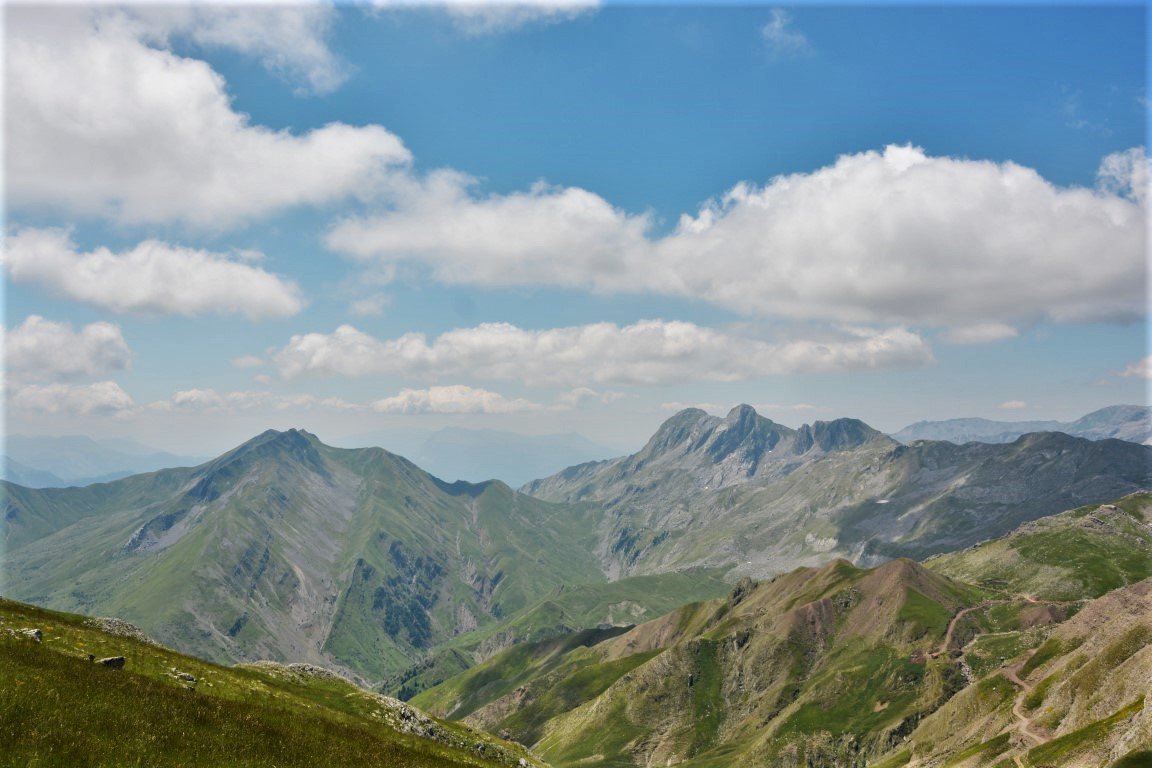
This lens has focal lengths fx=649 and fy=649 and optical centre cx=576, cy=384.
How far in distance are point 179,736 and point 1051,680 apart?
181095mm

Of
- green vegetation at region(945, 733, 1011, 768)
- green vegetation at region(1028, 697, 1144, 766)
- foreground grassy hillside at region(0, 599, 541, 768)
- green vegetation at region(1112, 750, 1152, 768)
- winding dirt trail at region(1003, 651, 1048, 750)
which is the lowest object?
green vegetation at region(945, 733, 1011, 768)

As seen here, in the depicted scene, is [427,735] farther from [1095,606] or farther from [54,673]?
[1095,606]

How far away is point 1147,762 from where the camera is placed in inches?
2758

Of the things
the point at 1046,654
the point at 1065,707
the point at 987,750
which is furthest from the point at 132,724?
the point at 1046,654

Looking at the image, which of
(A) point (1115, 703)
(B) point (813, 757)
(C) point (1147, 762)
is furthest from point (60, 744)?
(B) point (813, 757)

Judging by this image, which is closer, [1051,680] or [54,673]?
[54,673]

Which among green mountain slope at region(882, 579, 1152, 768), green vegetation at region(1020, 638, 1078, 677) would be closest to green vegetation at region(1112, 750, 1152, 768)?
green mountain slope at region(882, 579, 1152, 768)

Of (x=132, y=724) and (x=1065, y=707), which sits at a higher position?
(x=132, y=724)

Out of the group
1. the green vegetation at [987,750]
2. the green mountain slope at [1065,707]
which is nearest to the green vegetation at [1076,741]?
the green mountain slope at [1065,707]

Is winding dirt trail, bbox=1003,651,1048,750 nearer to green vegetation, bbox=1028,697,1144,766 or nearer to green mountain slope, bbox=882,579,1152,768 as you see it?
green mountain slope, bbox=882,579,1152,768

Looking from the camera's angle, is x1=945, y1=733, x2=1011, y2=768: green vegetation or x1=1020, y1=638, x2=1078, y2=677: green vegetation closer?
x1=945, y1=733, x2=1011, y2=768: green vegetation

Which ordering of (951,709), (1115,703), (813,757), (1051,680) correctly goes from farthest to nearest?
(813,757), (951,709), (1051,680), (1115,703)

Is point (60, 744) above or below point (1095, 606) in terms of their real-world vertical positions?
above

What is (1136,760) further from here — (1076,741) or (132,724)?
(132,724)
